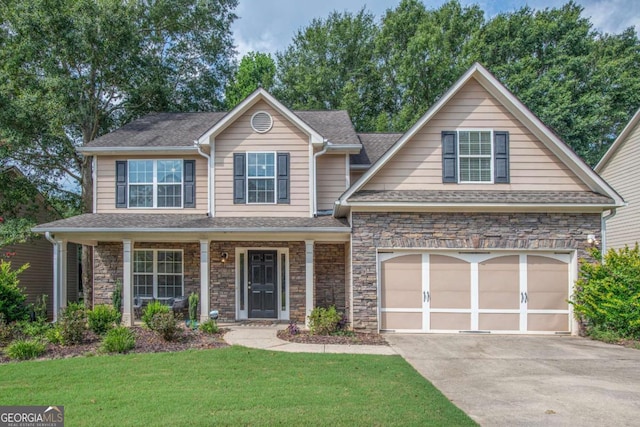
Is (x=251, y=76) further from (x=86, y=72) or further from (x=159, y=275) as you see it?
(x=159, y=275)

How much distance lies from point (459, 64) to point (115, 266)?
810 inches

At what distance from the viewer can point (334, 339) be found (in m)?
10.2

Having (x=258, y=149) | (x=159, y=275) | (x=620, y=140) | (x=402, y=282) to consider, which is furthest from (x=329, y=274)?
(x=620, y=140)

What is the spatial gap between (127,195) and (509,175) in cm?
1066

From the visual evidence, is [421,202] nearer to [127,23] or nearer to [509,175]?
[509,175]

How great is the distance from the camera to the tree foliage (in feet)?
78.0

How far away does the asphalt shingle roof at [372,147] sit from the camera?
14.6m

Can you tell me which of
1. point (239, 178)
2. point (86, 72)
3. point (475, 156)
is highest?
point (86, 72)

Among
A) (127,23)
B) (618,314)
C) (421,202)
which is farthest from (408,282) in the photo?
(127,23)

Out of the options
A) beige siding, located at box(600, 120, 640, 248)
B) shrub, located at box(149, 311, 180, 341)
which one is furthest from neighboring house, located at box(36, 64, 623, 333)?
beige siding, located at box(600, 120, 640, 248)

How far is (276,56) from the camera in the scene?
29594mm

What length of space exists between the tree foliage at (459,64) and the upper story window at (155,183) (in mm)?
14017

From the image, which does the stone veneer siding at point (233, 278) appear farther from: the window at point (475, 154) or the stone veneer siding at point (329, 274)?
the window at point (475, 154)

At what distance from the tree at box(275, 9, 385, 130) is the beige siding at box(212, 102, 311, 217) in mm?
14051
